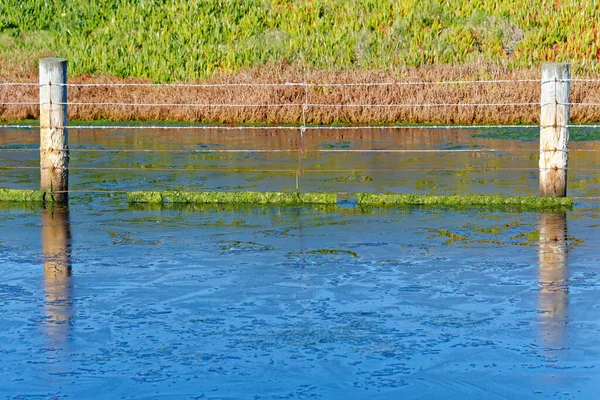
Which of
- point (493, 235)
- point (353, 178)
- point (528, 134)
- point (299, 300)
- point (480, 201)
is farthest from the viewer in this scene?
point (528, 134)

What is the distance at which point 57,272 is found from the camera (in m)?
9.02

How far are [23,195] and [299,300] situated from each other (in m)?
5.73

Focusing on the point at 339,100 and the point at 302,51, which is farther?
the point at 302,51

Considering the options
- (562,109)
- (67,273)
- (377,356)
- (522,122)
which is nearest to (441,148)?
(522,122)

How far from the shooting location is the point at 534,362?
654 cm

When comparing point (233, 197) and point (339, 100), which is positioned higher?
point (339, 100)

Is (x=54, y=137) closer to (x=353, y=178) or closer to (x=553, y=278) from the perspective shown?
(x=353, y=178)

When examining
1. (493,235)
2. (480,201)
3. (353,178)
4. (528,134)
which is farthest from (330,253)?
(528,134)

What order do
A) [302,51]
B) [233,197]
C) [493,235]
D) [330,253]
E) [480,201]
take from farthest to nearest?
[302,51]
[233,197]
[480,201]
[493,235]
[330,253]

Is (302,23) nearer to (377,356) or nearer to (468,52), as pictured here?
(468,52)

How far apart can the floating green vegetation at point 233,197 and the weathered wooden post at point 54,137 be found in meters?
0.82

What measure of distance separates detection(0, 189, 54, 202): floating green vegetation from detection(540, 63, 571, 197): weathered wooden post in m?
5.14

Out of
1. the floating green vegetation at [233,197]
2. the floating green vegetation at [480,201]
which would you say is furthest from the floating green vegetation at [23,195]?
the floating green vegetation at [480,201]

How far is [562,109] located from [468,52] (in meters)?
20.4
